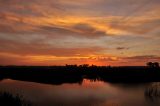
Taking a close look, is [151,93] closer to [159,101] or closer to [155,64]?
[159,101]

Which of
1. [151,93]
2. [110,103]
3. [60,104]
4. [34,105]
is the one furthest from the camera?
[151,93]

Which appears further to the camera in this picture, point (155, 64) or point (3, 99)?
point (155, 64)

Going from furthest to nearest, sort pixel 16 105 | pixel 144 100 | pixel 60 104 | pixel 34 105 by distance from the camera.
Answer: pixel 144 100, pixel 60 104, pixel 34 105, pixel 16 105

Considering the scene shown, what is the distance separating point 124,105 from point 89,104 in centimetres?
385

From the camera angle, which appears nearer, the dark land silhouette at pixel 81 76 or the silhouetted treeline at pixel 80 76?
the dark land silhouette at pixel 81 76

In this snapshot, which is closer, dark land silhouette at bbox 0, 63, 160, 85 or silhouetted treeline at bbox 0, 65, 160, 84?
dark land silhouette at bbox 0, 63, 160, 85

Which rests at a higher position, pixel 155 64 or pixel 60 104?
pixel 155 64

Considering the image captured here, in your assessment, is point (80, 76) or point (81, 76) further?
point (81, 76)

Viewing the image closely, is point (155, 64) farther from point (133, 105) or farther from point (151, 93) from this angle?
point (133, 105)

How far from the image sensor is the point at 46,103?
29.5 meters

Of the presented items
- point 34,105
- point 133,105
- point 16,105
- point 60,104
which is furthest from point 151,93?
point 16,105

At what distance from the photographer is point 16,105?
862 inches

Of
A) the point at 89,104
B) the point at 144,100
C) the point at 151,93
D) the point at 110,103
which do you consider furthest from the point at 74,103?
the point at 151,93

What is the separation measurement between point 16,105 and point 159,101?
59.4 feet
